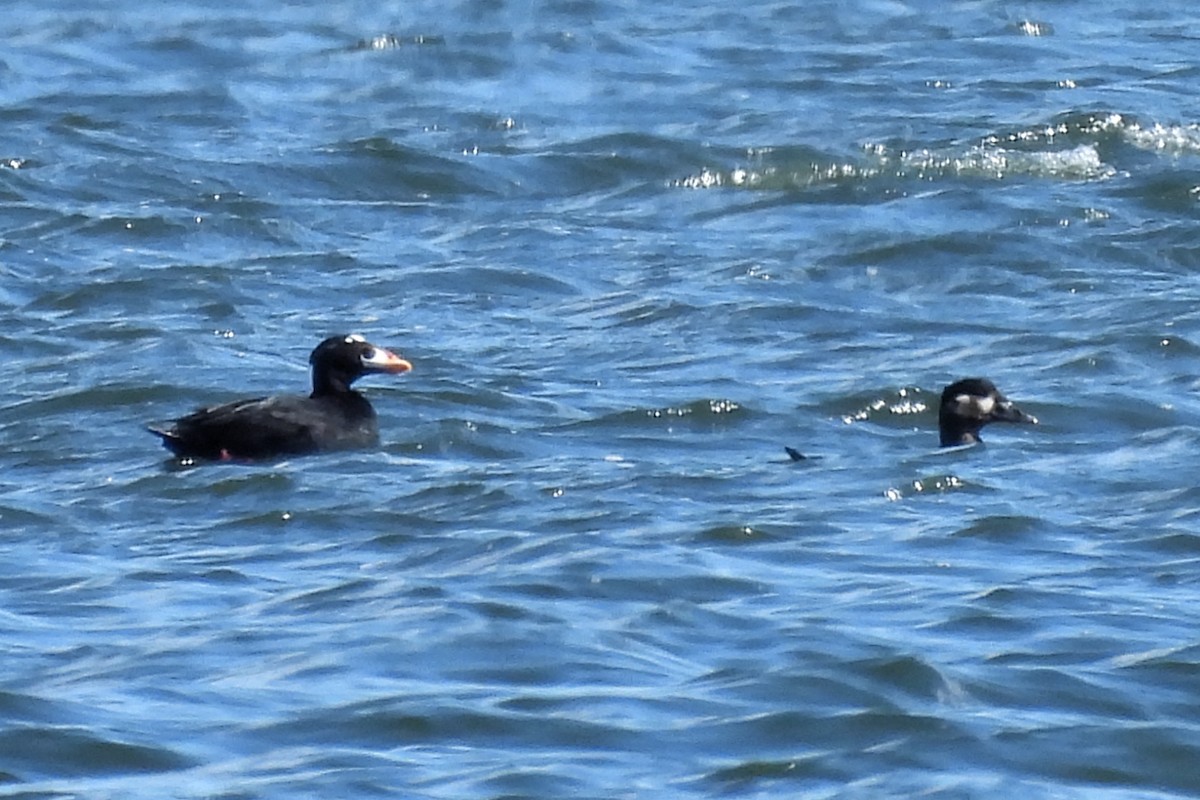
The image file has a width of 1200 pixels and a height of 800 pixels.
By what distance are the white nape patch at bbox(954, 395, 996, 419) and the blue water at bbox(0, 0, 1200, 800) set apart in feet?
0.80

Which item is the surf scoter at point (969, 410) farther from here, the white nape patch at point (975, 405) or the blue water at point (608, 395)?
the blue water at point (608, 395)

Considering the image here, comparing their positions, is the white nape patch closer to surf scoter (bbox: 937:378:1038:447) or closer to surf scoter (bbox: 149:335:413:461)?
surf scoter (bbox: 937:378:1038:447)

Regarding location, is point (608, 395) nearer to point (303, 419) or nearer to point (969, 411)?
point (303, 419)

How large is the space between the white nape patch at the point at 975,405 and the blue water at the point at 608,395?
0.24 metres

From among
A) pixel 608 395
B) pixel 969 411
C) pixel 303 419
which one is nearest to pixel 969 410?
pixel 969 411

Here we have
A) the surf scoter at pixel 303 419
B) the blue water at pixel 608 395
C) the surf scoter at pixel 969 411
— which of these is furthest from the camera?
the surf scoter at pixel 969 411

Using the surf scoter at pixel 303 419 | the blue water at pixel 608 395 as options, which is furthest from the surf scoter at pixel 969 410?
the surf scoter at pixel 303 419

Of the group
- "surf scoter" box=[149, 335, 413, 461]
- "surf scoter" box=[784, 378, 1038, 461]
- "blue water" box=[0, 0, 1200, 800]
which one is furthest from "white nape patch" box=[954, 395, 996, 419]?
"surf scoter" box=[149, 335, 413, 461]

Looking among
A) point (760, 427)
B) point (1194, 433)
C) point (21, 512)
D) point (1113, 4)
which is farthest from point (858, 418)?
point (1113, 4)

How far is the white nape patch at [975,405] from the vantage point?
14117mm

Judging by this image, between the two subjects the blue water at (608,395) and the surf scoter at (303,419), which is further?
the surf scoter at (303,419)

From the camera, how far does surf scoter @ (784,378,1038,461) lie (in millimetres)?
14086

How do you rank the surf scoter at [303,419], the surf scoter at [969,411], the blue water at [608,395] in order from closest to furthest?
the blue water at [608,395]
the surf scoter at [303,419]
the surf scoter at [969,411]

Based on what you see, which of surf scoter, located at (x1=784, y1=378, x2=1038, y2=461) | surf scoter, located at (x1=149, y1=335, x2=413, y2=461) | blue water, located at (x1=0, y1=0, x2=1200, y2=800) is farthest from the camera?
surf scoter, located at (x1=784, y1=378, x2=1038, y2=461)
